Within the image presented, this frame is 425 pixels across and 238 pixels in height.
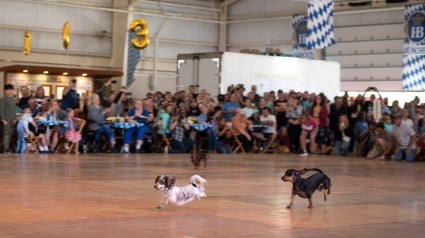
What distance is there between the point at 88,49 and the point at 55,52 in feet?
5.92

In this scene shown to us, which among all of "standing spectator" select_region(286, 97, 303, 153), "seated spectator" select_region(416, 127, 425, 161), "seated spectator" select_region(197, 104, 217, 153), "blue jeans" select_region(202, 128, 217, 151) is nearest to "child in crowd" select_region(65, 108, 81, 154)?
"seated spectator" select_region(197, 104, 217, 153)

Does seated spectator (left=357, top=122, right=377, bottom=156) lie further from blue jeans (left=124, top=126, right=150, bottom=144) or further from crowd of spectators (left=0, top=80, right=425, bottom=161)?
blue jeans (left=124, top=126, right=150, bottom=144)

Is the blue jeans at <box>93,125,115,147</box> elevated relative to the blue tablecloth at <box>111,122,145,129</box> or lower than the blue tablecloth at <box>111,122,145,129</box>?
lower

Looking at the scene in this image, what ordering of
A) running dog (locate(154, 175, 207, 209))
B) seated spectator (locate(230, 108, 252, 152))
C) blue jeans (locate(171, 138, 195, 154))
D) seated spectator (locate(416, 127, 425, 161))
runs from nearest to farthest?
running dog (locate(154, 175, 207, 209)) → seated spectator (locate(416, 127, 425, 161)) → blue jeans (locate(171, 138, 195, 154)) → seated spectator (locate(230, 108, 252, 152))

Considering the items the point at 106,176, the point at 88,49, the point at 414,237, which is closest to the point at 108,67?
the point at 88,49

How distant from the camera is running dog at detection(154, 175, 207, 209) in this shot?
8.72 m

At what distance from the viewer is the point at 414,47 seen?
1287 inches

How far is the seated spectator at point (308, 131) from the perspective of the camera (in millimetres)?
23609

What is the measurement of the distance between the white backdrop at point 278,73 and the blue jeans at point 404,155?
6.78 meters

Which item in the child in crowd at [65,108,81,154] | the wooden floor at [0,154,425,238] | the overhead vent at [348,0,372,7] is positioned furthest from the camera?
the overhead vent at [348,0,372,7]

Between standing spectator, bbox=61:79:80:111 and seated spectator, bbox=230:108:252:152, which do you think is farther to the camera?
seated spectator, bbox=230:108:252:152

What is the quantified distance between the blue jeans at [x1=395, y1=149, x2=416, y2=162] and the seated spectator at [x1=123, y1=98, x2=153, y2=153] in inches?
253

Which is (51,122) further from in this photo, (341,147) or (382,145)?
(341,147)

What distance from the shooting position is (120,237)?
6961 mm
